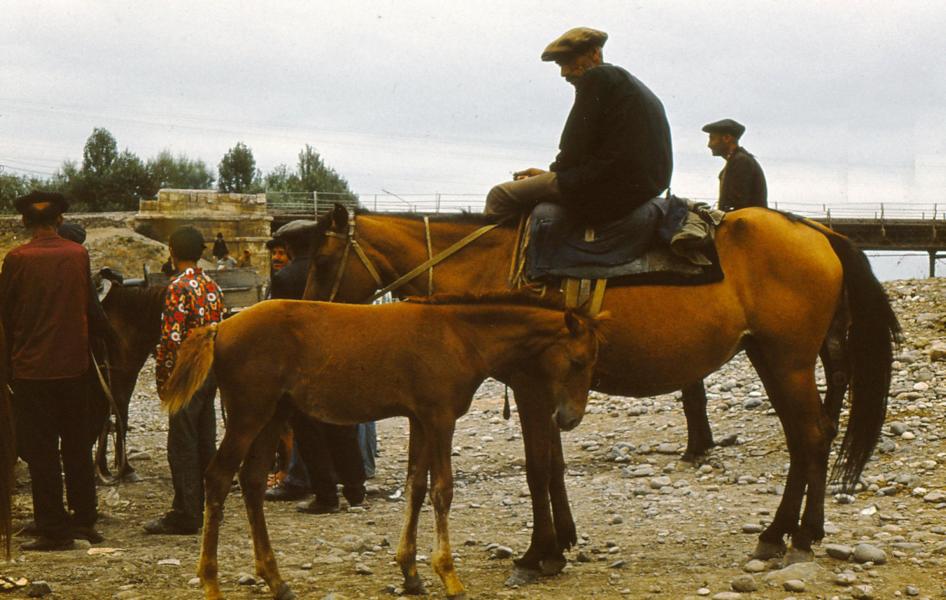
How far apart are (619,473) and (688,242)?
12.7ft

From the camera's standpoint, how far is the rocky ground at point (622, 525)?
Result: 5863 millimetres

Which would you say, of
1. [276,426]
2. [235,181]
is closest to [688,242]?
[276,426]

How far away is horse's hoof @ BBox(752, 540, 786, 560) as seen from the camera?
6445mm

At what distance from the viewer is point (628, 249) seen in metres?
6.48

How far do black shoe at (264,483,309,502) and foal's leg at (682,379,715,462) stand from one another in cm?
367

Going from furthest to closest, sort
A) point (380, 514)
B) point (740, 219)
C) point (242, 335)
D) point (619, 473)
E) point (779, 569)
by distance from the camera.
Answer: point (619, 473)
point (380, 514)
point (740, 219)
point (779, 569)
point (242, 335)

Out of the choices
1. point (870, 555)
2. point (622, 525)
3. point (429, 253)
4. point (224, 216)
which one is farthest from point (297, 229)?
point (224, 216)

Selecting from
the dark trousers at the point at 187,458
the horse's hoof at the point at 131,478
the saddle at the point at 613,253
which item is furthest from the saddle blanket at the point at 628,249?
→ the horse's hoof at the point at 131,478

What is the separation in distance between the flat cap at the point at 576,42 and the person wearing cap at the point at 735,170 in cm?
346

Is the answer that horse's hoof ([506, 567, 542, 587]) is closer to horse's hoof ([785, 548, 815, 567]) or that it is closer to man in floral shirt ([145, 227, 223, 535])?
horse's hoof ([785, 548, 815, 567])

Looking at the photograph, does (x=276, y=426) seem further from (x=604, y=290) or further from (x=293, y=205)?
(x=293, y=205)

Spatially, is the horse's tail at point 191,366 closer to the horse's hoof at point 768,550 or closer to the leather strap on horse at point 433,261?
the leather strap on horse at point 433,261

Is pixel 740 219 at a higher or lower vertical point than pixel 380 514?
higher

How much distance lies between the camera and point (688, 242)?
6477 mm
